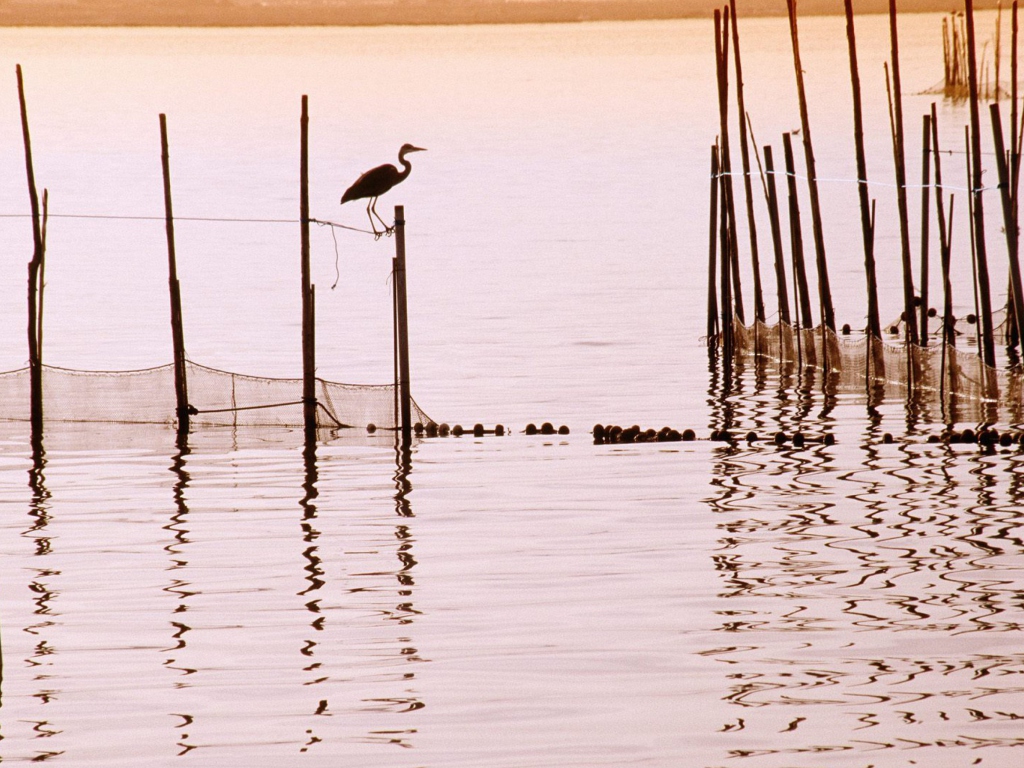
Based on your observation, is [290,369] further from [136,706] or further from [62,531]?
[136,706]

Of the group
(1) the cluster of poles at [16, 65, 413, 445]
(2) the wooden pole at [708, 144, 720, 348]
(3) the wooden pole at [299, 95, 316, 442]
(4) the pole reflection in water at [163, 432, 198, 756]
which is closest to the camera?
(4) the pole reflection in water at [163, 432, 198, 756]

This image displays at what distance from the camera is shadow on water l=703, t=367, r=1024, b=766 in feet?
31.2

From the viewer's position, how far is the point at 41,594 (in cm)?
1245

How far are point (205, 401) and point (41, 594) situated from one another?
6839mm

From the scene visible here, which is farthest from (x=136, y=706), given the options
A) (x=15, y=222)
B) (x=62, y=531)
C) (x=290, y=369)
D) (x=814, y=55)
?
(x=814, y=55)

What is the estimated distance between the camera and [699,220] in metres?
52.2

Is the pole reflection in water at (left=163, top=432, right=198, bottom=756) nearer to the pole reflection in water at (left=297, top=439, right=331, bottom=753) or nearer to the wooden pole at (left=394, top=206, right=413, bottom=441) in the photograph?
the pole reflection in water at (left=297, top=439, right=331, bottom=753)

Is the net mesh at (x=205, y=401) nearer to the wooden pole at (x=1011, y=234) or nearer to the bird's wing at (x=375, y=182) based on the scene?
the bird's wing at (x=375, y=182)

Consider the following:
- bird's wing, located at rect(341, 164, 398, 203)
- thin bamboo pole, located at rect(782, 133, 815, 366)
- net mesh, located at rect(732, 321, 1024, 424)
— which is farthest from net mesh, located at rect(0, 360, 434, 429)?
net mesh, located at rect(732, 321, 1024, 424)

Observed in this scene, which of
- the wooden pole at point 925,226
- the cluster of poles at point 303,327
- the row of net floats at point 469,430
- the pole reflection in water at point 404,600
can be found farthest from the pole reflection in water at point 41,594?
the wooden pole at point 925,226

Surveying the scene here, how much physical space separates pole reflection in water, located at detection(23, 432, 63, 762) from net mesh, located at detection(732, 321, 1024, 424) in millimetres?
8577

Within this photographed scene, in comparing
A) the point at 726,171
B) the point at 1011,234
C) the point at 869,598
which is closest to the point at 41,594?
the point at 869,598

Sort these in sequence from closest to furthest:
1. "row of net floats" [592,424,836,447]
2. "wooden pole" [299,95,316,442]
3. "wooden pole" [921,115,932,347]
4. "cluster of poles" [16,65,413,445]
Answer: "cluster of poles" [16,65,413,445]
"wooden pole" [299,95,316,442]
"row of net floats" [592,424,836,447]
"wooden pole" [921,115,932,347]

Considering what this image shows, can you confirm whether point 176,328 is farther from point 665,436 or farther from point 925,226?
point 925,226
